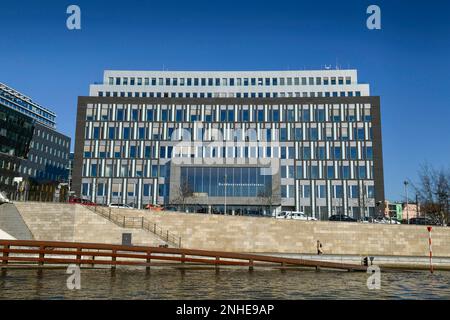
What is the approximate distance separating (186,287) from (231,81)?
295 feet

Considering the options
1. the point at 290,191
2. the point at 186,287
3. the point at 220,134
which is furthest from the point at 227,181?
the point at 186,287

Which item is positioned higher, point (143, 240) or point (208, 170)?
point (208, 170)

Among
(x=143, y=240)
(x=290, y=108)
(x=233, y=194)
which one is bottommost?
(x=143, y=240)

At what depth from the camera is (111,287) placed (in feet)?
53.9

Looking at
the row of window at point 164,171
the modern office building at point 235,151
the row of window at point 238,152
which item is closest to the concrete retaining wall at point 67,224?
the modern office building at point 235,151

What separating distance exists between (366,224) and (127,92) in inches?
2621

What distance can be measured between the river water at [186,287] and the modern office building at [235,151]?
59.8 meters

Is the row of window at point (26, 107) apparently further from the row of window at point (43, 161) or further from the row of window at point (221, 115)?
the row of window at point (221, 115)

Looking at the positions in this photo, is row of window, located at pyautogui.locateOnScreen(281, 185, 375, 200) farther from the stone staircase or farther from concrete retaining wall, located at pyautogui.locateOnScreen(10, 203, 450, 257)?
the stone staircase

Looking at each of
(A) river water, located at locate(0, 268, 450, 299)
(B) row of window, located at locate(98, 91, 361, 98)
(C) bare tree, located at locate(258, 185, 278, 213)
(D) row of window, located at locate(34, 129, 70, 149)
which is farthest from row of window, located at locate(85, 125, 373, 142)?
(A) river water, located at locate(0, 268, 450, 299)

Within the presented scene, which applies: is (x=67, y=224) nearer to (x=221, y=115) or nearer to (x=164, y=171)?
(x=164, y=171)

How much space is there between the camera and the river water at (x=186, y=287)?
14.6 meters

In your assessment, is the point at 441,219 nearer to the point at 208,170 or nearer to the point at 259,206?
the point at 259,206

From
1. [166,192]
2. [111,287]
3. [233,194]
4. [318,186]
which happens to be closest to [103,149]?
[166,192]
